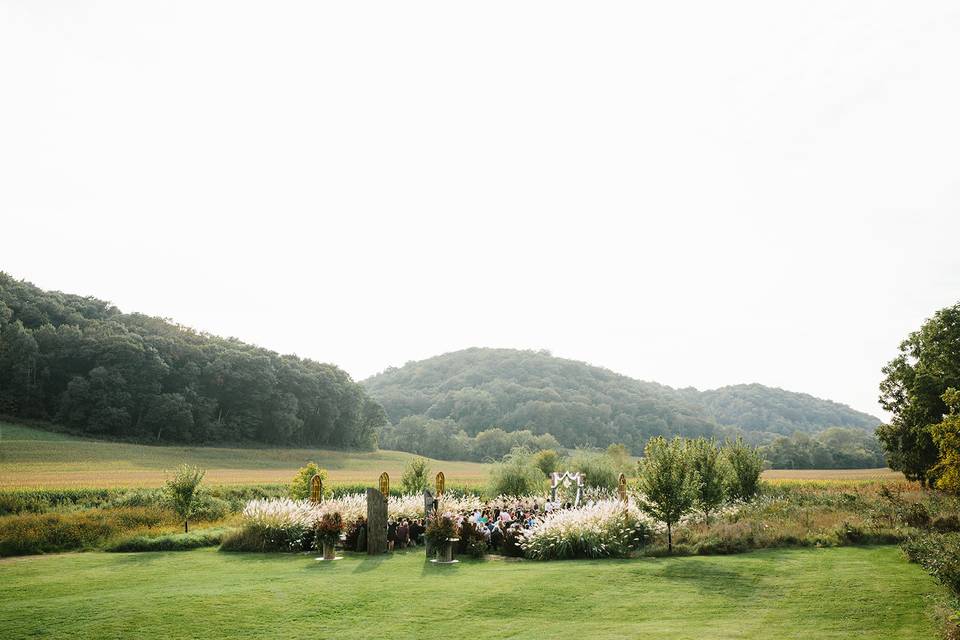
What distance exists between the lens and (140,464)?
50906 mm

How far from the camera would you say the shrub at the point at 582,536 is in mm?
18375

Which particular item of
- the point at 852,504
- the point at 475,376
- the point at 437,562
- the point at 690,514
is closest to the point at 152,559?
the point at 437,562

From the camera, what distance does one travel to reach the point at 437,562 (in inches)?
706

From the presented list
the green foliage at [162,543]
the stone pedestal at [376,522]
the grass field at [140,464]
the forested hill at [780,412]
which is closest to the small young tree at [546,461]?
the grass field at [140,464]

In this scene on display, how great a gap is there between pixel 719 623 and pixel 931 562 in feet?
18.9

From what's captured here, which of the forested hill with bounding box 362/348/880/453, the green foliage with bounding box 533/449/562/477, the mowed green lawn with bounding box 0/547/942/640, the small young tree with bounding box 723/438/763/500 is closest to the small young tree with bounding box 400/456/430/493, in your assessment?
the green foliage with bounding box 533/449/562/477

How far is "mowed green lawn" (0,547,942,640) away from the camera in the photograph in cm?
1055

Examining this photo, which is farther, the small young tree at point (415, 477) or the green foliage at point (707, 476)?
the small young tree at point (415, 477)

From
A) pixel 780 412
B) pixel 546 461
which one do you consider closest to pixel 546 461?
pixel 546 461

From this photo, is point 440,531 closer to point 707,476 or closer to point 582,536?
point 582,536

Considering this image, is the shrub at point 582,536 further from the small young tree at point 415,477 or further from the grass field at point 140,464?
the grass field at point 140,464

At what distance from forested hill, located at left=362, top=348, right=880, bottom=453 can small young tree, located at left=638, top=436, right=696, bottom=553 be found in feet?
260

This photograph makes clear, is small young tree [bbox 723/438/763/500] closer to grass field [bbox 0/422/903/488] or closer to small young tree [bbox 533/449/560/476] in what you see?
small young tree [bbox 533/449/560/476]

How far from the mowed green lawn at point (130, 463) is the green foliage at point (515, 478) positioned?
9.65m
